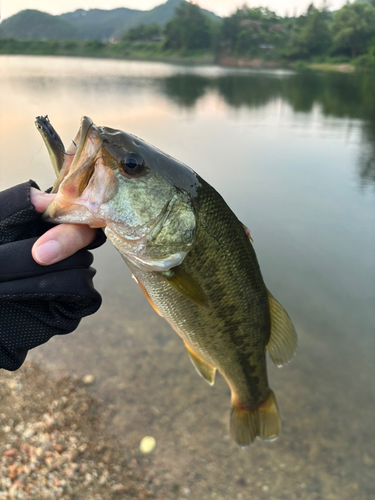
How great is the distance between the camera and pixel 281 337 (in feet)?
7.51

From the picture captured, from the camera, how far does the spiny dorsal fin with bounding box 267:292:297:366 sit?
2242mm

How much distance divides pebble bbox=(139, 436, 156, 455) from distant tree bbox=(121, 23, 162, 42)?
9340 cm

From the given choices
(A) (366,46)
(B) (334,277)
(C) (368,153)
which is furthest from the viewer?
(A) (366,46)

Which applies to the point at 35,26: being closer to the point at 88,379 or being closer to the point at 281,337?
the point at 88,379

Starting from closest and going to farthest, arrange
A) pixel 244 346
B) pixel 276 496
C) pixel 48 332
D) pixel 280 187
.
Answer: pixel 48 332
pixel 244 346
pixel 276 496
pixel 280 187

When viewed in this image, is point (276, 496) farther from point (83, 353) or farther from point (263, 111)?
point (263, 111)

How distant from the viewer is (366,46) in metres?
56.3

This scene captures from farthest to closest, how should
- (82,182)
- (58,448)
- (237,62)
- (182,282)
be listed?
(237,62) → (58,448) → (182,282) → (82,182)

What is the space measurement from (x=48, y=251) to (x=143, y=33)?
95.3m


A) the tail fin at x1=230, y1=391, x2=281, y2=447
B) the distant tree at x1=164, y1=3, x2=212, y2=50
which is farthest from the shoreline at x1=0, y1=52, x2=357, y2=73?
the tail fin at x1=230, y1=391, x2=281, y2=447

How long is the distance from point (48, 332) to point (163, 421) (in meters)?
2.17

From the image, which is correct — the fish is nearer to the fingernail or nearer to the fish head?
the fish head

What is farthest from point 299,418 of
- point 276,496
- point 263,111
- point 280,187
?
point 263,111

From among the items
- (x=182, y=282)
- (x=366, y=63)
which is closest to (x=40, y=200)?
(x=182, y=282)
